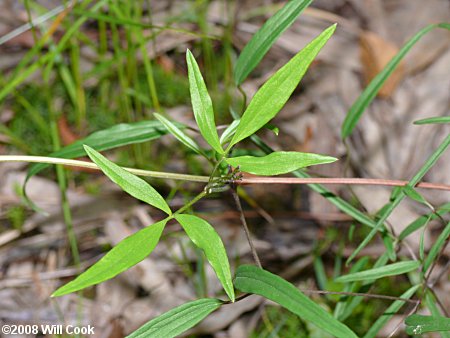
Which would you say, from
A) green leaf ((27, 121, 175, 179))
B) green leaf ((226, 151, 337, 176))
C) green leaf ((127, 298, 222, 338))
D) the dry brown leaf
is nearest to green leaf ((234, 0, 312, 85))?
green leaf ((27, 121, 175, 179))

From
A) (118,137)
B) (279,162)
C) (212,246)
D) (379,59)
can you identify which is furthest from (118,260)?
(379,59)

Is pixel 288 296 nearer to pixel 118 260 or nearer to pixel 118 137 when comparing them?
pixel 118 260

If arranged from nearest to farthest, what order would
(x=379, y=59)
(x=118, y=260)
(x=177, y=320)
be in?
(x=118, y=260) < (x=177, y=320) < (x=379, y=59)

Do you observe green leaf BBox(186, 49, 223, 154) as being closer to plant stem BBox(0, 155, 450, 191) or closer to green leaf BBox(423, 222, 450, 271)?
plant stem BBox(0, 155, 450, 191)

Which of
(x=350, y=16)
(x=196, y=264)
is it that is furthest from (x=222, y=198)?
(x=350, y=16)

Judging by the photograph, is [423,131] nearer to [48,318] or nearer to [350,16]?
[350,16]

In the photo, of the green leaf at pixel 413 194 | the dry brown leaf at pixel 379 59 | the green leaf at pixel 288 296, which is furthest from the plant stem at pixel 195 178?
the dry brown leaf at pixel 379 59

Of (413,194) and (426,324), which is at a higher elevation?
(413,194)
